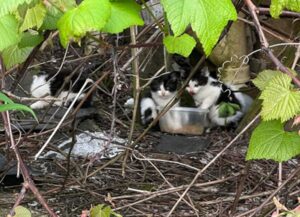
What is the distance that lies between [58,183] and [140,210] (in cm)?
54

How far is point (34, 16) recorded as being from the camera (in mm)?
1213

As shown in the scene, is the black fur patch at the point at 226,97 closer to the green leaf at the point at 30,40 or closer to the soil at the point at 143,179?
the soil at the point at 143,179

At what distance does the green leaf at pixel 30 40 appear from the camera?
1.47 metres

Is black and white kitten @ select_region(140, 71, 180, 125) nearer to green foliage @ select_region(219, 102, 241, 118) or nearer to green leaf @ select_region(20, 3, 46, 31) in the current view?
green foliage @ select_region(219, 102, 241, 118)

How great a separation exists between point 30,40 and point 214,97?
3.13 meters

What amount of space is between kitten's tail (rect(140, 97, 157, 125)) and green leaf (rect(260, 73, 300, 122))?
2.94m

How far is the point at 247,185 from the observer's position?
299cm

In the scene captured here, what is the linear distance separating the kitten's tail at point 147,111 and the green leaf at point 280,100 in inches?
116

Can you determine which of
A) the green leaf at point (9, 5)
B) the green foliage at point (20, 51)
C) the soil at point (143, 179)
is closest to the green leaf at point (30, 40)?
the green foliage at point (20, 51)

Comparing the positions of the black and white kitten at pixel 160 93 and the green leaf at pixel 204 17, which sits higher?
the green leaf at pixel 204 17

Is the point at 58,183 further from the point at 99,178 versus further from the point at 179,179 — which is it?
the point at 179,179

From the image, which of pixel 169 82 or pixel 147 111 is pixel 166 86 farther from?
pixel 147 111

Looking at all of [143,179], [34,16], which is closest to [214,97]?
[143,179]

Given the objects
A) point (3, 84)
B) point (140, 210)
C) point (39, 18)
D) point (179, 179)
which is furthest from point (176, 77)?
point (39, 18)
